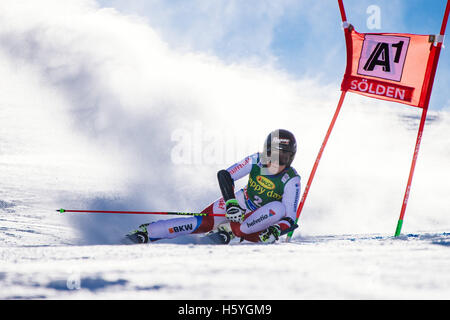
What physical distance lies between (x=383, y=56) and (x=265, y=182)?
205cm

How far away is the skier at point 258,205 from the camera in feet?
15.2

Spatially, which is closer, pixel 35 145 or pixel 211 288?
pixel 211 288

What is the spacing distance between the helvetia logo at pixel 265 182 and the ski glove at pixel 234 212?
399 mm

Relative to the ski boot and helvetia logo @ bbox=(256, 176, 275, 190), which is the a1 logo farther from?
the ski boot

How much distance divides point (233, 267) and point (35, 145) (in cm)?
1588

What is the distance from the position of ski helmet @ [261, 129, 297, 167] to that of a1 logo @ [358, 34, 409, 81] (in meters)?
1.39

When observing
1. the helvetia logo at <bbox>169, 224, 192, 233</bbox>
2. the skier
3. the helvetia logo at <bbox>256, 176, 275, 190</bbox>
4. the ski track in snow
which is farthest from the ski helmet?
the ski track in snow

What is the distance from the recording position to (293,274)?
247 cm

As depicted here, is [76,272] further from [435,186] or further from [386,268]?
[435,186]

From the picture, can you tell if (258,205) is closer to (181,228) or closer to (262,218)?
(262,218)

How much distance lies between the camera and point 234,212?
15.1ft

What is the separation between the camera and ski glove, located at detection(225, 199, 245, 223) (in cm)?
460

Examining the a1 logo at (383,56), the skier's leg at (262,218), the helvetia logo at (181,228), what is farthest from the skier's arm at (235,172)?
the a1 logo at (383,56)
